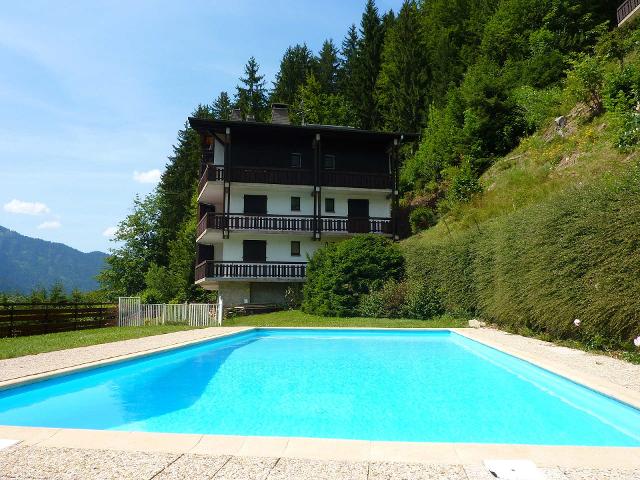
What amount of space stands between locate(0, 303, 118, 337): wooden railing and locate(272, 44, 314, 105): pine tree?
107ft

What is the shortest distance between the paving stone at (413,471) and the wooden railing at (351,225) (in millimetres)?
23898

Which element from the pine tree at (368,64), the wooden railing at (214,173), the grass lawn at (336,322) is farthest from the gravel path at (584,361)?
the pine tree at (368,64)

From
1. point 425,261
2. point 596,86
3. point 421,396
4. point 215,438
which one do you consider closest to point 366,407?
point 421,396

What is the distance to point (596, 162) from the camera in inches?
721

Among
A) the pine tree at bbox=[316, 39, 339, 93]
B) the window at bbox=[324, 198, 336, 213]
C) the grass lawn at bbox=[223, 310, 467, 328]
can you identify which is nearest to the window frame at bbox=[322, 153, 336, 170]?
the window at bbox=[324, 198, 336, 213]

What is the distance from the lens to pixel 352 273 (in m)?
20.5

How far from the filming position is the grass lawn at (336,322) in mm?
16984

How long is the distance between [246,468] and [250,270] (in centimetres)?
2262

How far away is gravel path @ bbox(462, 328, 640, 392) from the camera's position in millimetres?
6816

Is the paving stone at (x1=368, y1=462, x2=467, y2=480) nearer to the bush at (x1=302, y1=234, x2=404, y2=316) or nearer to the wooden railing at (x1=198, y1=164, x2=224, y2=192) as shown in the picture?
the bush at (x1=302, y1=234, x2=404, y2=316)

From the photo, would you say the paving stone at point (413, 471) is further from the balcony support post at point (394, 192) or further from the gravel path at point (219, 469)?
the balcony support post at point (394, 192)

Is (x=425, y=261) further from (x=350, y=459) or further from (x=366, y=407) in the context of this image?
(x=350, y=459)

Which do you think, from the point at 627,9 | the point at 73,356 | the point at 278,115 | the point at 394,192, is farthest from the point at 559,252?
the point at 278,115

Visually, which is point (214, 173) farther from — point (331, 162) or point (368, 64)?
point (368, 64)
